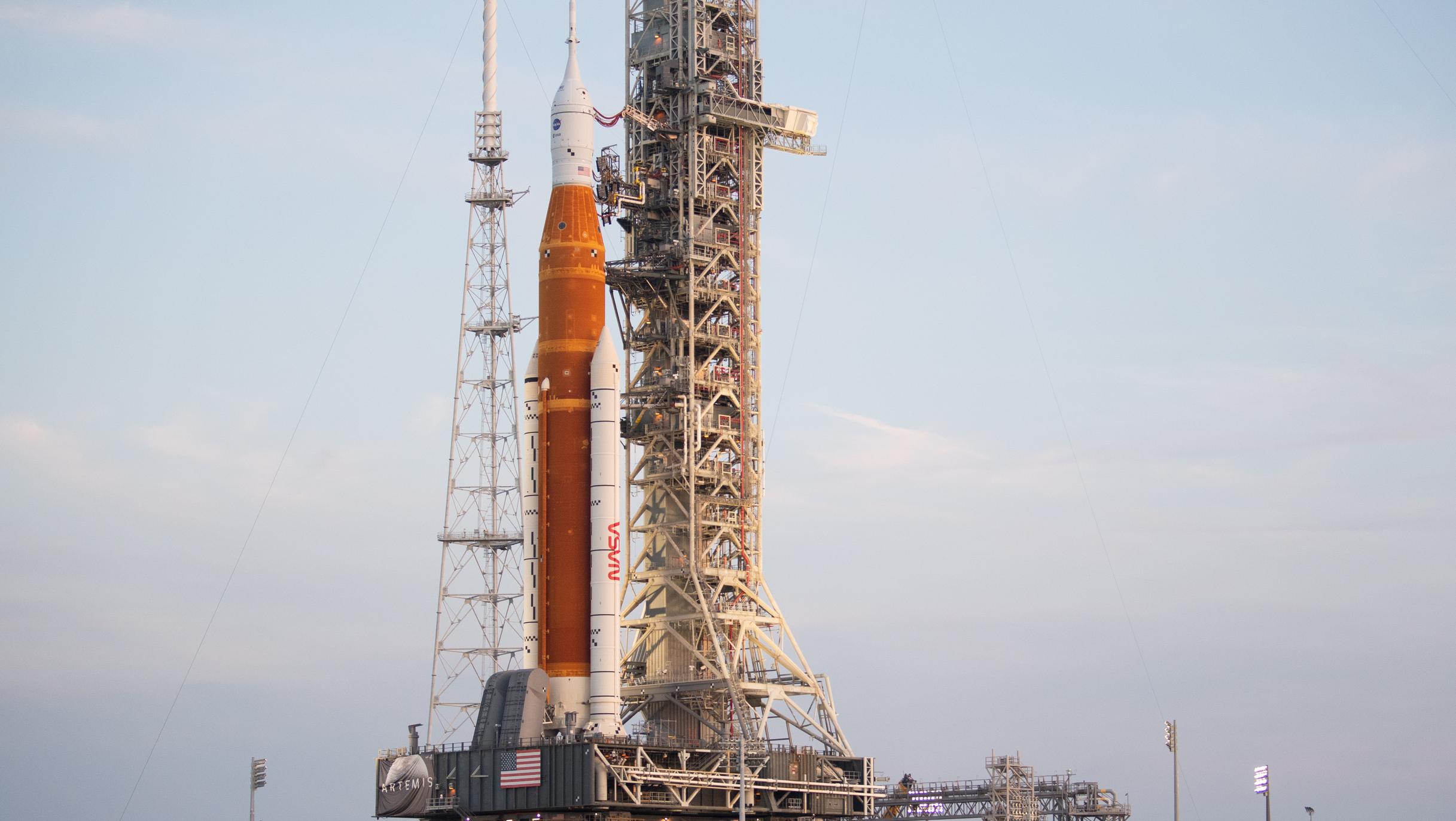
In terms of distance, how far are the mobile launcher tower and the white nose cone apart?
0.10 metres

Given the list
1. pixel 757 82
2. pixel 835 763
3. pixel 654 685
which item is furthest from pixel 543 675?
pixel 757 82

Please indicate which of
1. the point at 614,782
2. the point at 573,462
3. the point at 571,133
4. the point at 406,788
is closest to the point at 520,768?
the point at 614,782

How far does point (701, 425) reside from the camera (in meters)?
93.6

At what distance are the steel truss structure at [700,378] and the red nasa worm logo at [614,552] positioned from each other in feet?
21.7

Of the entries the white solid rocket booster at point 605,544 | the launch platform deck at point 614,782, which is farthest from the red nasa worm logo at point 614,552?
the launch platform deck at point 614,782

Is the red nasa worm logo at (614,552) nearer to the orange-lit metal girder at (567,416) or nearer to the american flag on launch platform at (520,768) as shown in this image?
the orange-lit metal girder at (567,416)

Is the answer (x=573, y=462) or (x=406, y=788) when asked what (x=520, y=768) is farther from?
(x=573, y=462)

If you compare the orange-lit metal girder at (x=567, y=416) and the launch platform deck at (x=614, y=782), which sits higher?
the orange-lit metal girder at (x=567, y=416)

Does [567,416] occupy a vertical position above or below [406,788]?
above

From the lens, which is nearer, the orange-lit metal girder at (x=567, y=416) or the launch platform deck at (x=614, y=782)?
the launch platform deck at (x=614, y=782)

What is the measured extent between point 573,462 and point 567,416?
77.6 inches

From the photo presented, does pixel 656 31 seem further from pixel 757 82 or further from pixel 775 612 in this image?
pixel 775 612

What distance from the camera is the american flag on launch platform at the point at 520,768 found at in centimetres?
8238

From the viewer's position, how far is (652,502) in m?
94.4
